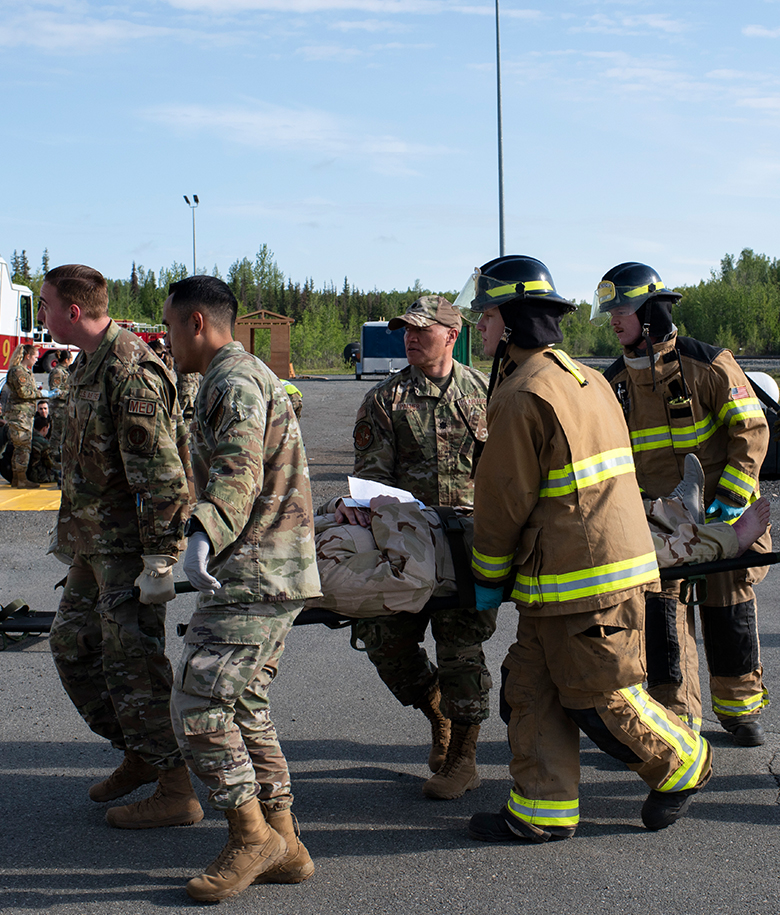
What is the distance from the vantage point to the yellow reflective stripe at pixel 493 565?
3234mm

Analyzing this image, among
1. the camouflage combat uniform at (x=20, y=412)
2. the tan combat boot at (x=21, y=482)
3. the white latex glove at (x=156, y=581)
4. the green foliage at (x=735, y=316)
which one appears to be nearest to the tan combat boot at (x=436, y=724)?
the white latex glove at (x=156, y=581)

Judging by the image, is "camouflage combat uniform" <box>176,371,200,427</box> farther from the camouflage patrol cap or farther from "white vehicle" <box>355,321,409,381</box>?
"white vehicle" <box>355,321,409,381</box>

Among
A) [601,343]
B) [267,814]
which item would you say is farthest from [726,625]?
[601,343]

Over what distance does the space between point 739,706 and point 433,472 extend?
5.86ft

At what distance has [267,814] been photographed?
310 cm

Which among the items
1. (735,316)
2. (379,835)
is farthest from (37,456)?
(735,316)

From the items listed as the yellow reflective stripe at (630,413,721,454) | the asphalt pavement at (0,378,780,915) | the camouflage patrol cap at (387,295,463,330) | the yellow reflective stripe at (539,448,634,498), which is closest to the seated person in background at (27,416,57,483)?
the asphalt pavement at (0,378,780,915)

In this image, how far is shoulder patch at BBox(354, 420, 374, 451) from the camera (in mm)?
4145

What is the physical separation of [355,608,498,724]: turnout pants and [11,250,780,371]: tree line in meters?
47.2

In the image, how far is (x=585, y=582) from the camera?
309 centimetres

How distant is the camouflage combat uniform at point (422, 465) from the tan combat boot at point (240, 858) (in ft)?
3.25

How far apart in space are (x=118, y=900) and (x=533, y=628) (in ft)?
5.51

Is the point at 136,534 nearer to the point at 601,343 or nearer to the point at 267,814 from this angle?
the point at 267,814

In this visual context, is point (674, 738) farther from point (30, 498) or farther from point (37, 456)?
point (37, 456)
